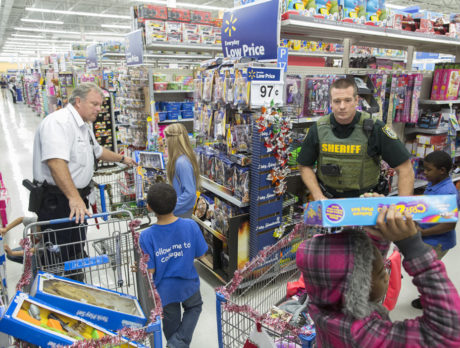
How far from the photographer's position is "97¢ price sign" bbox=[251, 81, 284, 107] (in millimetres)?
2896

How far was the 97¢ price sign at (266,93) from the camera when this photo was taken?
2.90m

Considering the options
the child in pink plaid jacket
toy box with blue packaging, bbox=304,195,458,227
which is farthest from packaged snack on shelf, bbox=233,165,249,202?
toy box with blue packaging, bbox=304,195,458,227

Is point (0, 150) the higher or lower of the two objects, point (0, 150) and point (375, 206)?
the lower

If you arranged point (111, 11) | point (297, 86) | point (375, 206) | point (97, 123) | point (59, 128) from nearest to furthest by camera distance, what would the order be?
point (375, 206), point (59, 128), point (297, 86), point (97, 123), point (111, 11)

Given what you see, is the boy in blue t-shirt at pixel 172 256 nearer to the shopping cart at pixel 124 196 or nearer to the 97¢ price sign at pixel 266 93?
the 97¢ price sign at pixel 266 93

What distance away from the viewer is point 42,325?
4.28 feet

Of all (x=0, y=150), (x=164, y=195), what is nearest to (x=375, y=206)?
(x=164, y=195)

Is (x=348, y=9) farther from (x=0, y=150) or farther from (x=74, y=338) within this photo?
(x=0, y=150)

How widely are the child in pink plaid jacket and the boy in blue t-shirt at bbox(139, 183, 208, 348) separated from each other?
123 cm

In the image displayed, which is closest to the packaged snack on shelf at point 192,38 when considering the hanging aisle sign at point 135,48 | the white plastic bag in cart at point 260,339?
the hanging aisle sign at point 135,48

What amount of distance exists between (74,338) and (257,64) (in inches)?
100

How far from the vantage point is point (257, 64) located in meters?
3.09

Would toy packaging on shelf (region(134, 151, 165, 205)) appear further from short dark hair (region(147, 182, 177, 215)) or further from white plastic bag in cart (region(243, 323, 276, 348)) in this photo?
white plastic bag in cart (region(243, 323, 276, 348))

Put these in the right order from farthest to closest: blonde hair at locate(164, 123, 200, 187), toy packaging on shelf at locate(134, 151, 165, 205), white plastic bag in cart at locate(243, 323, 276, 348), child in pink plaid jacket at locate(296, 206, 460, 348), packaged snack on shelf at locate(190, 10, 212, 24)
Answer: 1. packaged snack on shelf at locate(190, 10, 212, 24)
2. toy packaging on shelf at locate(134, 151, 165, 205)
3. blonde hair at locate(164, 123, 200, 187)
4. white plastic bag in cart at locate(243, 323, 276, 348)
5. child in pink plaid jacket at locate(296, 206, 460, 348)
